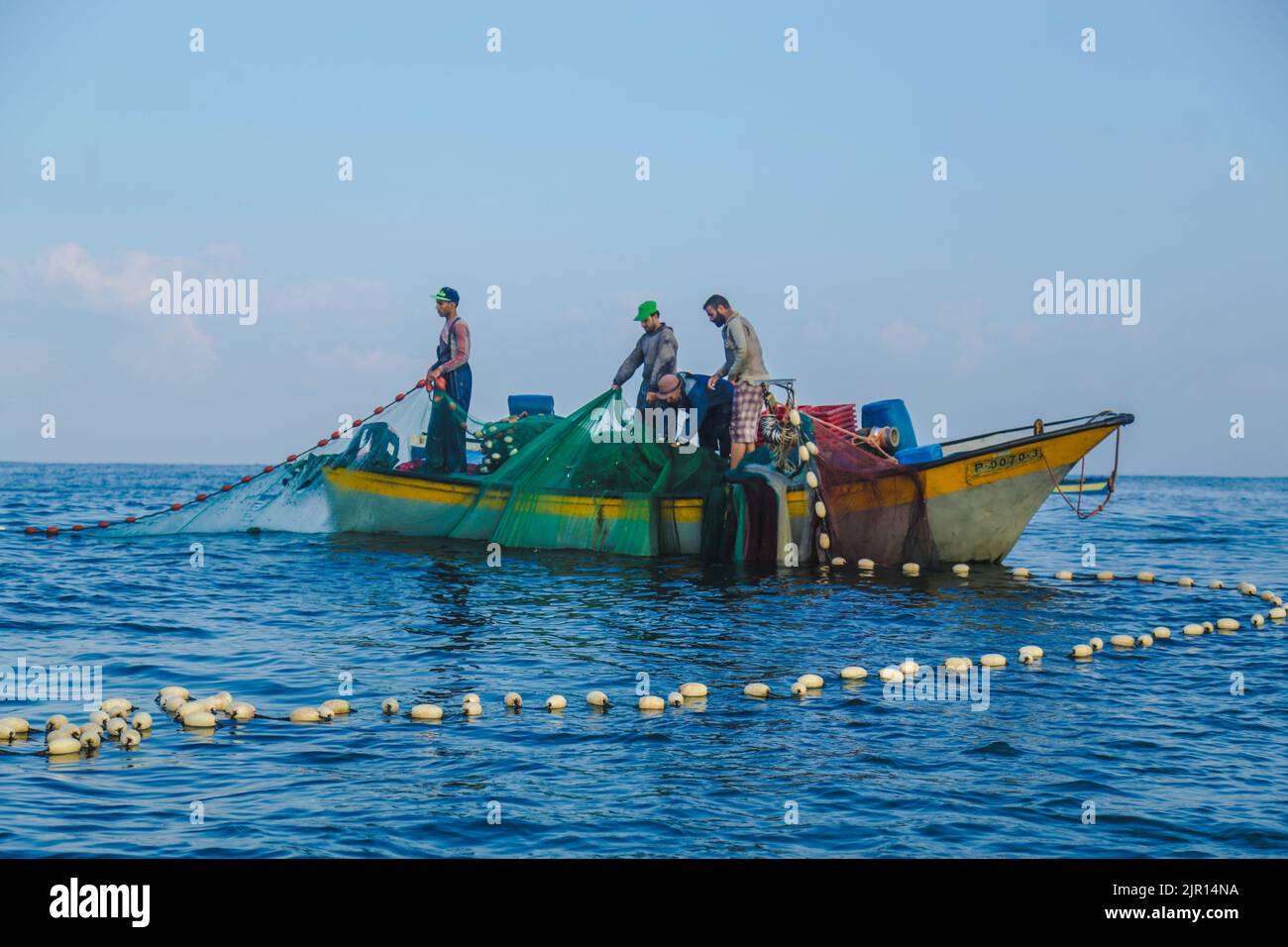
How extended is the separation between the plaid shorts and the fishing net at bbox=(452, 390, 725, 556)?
0.48 meters

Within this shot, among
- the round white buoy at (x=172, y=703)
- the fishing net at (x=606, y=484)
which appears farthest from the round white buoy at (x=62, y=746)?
the fishing net at (x=606, y=484)

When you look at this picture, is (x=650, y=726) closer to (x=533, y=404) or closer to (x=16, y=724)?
(x=16, y=724)

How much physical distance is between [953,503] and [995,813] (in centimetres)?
1027

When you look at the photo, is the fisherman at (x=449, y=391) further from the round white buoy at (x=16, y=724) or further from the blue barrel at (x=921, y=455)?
the round white buoy at (x=16, y=724)

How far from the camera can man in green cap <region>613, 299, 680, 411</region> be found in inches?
683

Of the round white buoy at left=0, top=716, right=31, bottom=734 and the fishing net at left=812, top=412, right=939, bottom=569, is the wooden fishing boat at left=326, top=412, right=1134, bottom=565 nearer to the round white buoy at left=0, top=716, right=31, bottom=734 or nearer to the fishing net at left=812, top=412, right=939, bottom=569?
the fishing net at left=812, top=412, right=939, bottom=569

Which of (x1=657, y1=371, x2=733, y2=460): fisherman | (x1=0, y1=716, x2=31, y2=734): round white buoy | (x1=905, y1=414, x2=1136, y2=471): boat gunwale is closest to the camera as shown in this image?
(x1=0, y1=716, x2=31, y2=734): round white buoy

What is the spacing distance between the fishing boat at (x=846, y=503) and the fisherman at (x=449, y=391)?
0.37 meters

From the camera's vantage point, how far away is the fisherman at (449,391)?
18.0m

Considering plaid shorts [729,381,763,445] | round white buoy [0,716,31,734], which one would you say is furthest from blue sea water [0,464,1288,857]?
plaid shorts [729,381,763,445]

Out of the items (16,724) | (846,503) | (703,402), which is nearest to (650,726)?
(16,724)

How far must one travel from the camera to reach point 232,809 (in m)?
6.24

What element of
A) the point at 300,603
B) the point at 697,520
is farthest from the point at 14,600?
the point at 697,520
